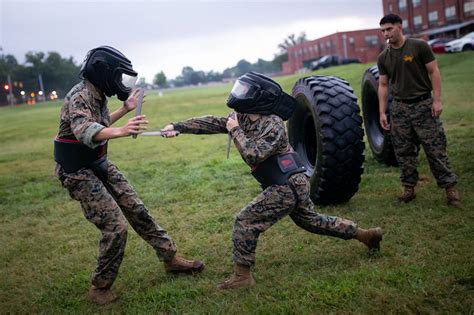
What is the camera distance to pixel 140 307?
13.3 feet

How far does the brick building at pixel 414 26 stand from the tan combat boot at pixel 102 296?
133 ft

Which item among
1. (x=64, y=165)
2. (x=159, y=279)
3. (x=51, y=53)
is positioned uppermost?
(x=51, y=53)

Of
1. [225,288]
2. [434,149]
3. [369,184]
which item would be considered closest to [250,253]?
[225,288]

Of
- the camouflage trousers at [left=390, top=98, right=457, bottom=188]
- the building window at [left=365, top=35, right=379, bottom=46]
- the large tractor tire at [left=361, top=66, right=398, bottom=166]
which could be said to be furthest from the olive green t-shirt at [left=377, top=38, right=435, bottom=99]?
the building window at [left=365, top=35, right=379, bottom=46]

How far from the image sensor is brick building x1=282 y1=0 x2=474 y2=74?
5292 cm

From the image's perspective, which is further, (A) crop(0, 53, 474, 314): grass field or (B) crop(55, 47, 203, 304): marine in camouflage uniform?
(B) crop(55, 47, 203, 304): marine in camouflage uniform

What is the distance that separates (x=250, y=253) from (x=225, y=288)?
1.19 feet

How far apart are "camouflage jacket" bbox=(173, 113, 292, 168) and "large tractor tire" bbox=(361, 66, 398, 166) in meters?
4.03

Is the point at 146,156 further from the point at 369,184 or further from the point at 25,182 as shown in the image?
the point at 369,184

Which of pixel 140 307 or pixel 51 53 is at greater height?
pixel 51 53

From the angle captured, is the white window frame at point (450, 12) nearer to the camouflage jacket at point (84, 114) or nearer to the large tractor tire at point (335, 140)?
the large tractor tire at point (335, 140)

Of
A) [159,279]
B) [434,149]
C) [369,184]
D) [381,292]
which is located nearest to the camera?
[381,292]

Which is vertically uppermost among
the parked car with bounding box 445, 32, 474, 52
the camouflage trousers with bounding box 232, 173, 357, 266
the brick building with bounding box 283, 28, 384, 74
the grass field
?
the brick building with bounding box 283, 28, 384, 74

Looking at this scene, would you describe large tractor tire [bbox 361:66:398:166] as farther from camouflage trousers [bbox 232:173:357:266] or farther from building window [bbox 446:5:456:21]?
building window [bbox 446:5:456:21]
